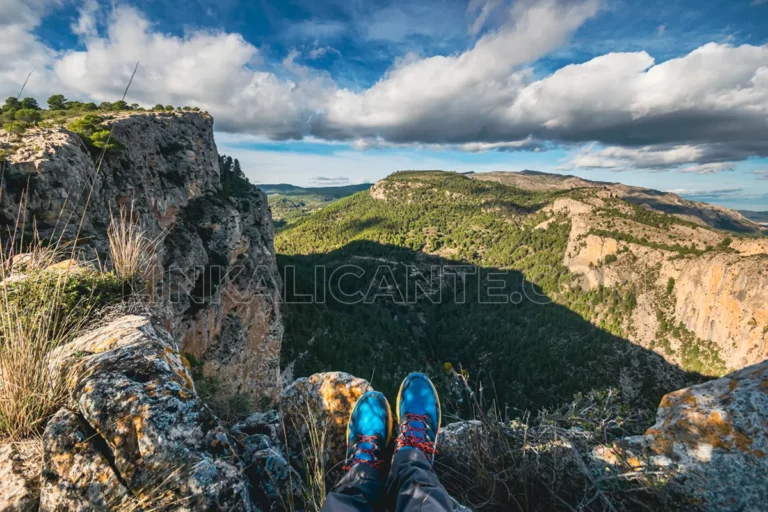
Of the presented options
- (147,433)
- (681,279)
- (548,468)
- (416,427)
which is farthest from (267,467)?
(681,279)

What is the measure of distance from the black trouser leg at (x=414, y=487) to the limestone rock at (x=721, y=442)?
6.85 feet

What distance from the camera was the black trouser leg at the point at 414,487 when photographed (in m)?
2.14

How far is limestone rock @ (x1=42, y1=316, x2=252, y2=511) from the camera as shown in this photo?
5.68ft

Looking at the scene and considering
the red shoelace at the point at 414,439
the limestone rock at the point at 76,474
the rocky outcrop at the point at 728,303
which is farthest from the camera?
the rocky outcrop at the point at 728,303

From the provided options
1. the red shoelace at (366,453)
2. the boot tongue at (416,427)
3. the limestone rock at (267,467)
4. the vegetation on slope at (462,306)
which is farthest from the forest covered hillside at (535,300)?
the red shoelace at (366,453)

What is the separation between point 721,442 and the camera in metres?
Result: 2.79

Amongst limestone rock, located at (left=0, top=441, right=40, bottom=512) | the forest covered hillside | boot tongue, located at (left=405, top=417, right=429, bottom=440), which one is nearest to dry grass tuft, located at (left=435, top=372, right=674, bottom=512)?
boot tongue, located at (left=405, top=417, right=429, bottom=440)

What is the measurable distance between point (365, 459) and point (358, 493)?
2.03ft

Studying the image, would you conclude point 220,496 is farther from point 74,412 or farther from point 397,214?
point 397,214

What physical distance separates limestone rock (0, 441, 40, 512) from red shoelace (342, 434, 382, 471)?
83.9 inches

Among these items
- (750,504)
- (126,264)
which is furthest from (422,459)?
(126,264)

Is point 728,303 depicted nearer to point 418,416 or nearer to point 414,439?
point 418,416

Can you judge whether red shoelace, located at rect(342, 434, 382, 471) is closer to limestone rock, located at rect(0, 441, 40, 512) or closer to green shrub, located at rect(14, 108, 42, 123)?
limestone rock, located at rect(0, 441, 40, 512)

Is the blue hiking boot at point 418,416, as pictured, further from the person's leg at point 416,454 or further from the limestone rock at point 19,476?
the limestone rock at point 19,476
